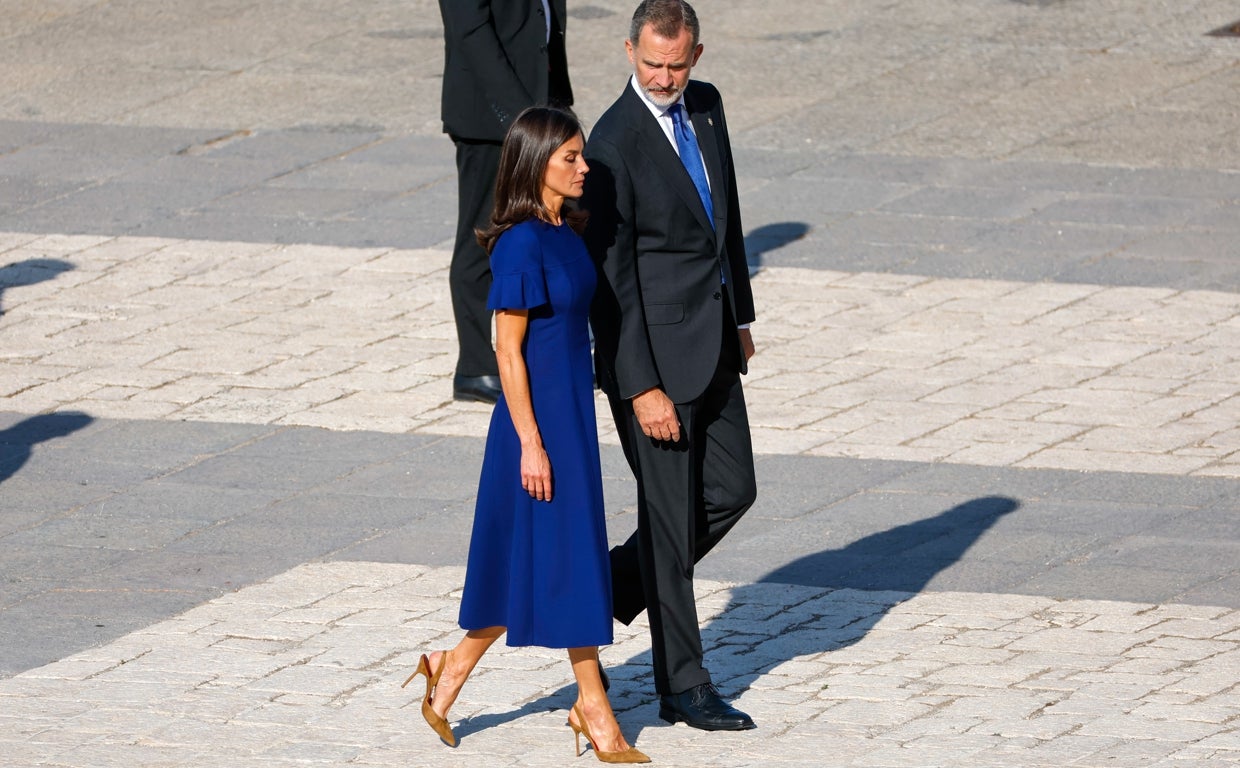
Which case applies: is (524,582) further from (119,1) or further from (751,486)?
(119,1)

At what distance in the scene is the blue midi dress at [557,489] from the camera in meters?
5.52

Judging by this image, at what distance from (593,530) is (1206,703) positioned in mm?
1890

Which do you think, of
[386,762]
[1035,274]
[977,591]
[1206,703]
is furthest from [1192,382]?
[386,762]

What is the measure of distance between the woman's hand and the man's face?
107 cm

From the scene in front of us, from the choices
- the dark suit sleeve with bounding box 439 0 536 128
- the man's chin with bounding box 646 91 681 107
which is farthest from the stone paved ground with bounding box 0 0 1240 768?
the man's chin with bounding box 646 91 681 107

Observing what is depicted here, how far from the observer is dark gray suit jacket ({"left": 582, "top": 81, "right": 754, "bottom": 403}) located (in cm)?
571

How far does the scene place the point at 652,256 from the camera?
581 cm

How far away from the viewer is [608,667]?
648 cm

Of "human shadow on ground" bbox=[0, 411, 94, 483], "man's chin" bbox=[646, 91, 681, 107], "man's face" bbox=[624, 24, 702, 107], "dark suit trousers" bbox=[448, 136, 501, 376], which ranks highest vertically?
"man's face" bbox=[624, 24, 702, 107]

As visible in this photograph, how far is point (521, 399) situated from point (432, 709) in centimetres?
93

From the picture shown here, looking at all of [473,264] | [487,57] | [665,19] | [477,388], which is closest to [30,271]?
[473,264]

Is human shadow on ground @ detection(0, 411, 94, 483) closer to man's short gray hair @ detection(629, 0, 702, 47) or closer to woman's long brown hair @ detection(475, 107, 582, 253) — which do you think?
woman's long brown hair @ detection(475, 107, 582, 253)

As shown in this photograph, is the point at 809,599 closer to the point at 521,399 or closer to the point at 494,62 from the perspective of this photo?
the point at 521,399

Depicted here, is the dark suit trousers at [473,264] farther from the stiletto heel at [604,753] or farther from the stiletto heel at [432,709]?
the stiletto heel at [604,753]
